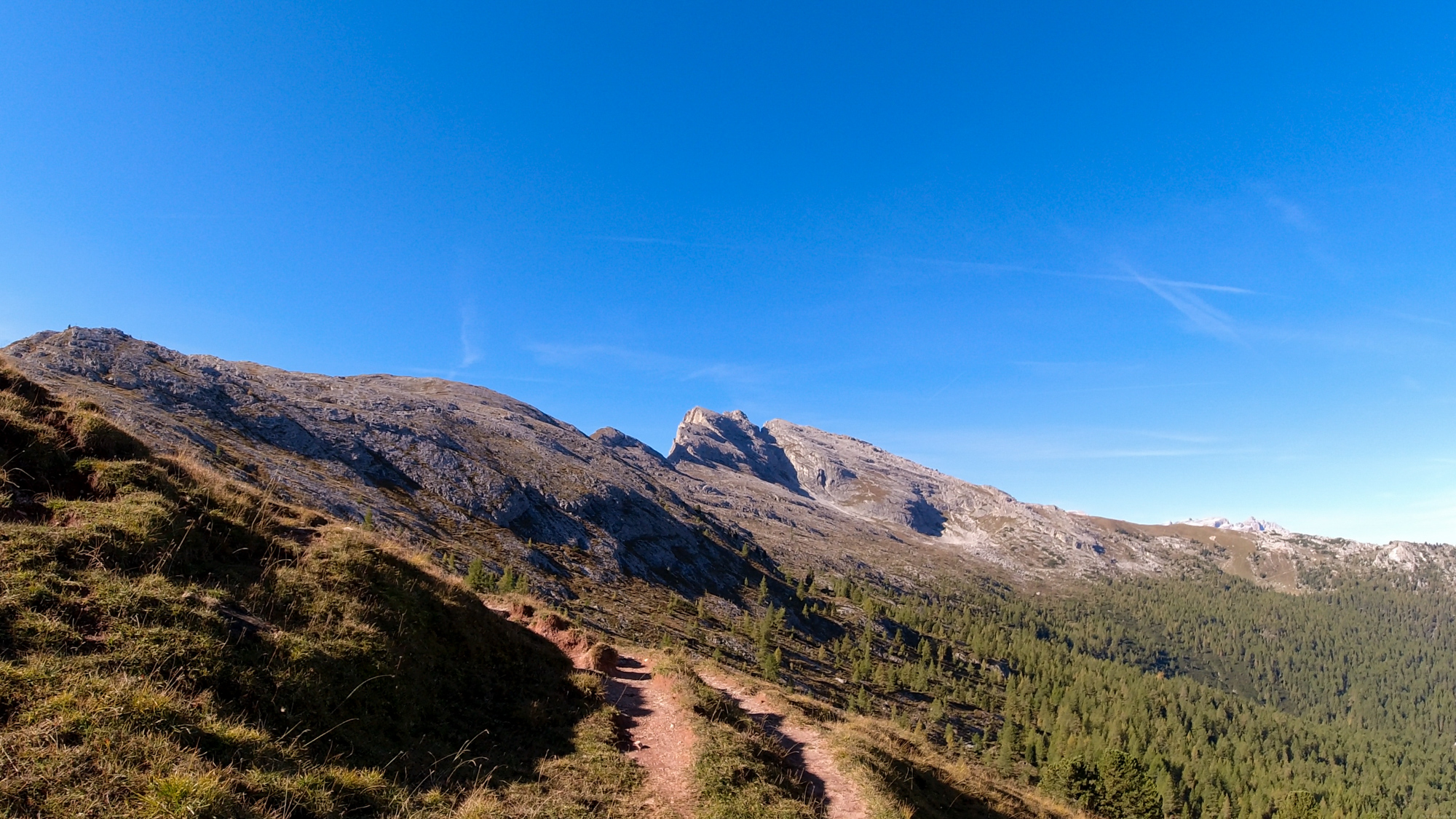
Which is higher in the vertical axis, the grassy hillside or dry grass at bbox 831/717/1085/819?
the grassy hillside

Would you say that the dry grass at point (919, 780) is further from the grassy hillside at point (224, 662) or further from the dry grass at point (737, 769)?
the grassy hillside at point (224, 662)

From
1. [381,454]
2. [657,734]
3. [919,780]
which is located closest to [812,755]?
[919,780]

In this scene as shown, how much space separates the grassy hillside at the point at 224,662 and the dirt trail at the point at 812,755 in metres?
6.64

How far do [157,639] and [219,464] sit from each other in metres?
71.0

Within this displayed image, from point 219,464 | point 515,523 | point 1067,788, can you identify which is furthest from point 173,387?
point 1067,788

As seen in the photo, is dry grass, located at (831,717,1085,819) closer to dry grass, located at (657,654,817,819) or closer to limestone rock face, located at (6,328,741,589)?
dry grass, located at (657,654,817,819)

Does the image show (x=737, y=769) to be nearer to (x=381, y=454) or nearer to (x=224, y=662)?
(x=224, y=662)

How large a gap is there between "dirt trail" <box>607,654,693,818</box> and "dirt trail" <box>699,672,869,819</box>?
4099 millimetres

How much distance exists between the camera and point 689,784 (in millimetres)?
15477

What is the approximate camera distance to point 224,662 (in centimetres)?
1161

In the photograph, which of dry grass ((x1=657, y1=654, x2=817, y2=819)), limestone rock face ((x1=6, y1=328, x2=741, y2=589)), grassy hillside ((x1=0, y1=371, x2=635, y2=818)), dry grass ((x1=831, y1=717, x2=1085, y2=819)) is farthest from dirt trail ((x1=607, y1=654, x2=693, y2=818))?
limestone rock face ((x1=6, y1=328, x2=741, y2=589))

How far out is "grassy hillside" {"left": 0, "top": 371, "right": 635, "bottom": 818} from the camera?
28.1ft

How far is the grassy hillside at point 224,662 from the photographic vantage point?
8.55 metres

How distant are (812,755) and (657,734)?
20.0 feet
